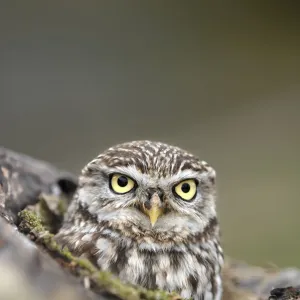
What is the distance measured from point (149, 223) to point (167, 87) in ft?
17.2

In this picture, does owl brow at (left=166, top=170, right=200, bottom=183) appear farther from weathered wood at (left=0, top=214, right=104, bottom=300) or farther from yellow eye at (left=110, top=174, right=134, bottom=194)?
weathered wood at (left=0, top=214, right=104, bottom=300)

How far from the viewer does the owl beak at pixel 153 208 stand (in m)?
1.47

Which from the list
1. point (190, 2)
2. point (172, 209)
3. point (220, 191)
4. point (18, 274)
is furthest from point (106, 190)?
point (190, 2)

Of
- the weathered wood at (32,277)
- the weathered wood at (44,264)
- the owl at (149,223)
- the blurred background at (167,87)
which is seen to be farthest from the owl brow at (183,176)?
the blurred background at (167,87)

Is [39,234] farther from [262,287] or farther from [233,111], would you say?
[233,111]

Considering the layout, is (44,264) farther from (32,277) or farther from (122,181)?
(122,181)

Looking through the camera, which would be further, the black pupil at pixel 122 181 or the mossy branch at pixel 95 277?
the black pupil at pixel 122 181

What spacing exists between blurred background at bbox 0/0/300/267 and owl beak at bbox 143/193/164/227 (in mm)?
3640

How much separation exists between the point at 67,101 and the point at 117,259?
191 inches

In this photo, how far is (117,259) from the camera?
56.9 inches

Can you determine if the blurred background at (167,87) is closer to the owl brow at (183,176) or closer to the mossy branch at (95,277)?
the owl brow at (183,176)

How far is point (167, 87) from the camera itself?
6.67m

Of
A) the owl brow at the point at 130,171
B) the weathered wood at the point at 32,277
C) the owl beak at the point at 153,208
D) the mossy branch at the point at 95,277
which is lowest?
the weathered wood at the point at 32,277

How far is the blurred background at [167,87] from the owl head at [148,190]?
3.49 meters
